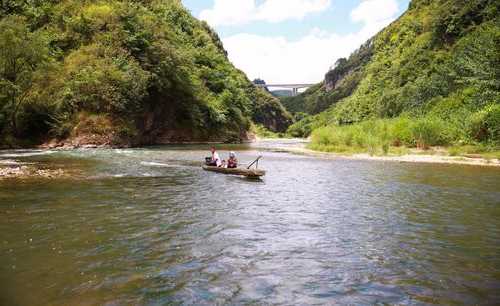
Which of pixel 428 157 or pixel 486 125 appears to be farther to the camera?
pixel 486 125

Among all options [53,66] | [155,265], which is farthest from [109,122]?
[155,265]

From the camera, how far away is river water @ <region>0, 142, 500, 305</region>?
749cm

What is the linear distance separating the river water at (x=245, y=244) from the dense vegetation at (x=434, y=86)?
69.3 feet

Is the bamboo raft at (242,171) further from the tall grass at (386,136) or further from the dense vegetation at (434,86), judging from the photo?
the dense vegetation at (434,86)

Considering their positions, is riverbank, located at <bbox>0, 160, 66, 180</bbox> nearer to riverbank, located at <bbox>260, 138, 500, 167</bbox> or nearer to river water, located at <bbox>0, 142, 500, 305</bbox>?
river water, located at <bbox>0, 142, 500, 305</bbox>

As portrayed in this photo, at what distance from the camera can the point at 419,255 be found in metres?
9.80

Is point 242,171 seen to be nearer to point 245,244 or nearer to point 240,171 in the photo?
point 240,171

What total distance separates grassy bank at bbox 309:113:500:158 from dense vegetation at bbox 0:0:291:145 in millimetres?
25242

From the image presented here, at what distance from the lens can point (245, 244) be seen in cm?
1056

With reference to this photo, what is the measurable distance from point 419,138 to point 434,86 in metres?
23.7

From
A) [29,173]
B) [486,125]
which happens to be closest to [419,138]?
[486,125]

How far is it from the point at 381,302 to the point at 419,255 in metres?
3.14

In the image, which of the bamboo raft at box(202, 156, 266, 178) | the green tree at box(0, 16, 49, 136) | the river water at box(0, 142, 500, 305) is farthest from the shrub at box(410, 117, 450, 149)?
the green tree at box(0, 16, 49, 136)

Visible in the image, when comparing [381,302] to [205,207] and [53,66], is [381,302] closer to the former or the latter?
[205,207]
